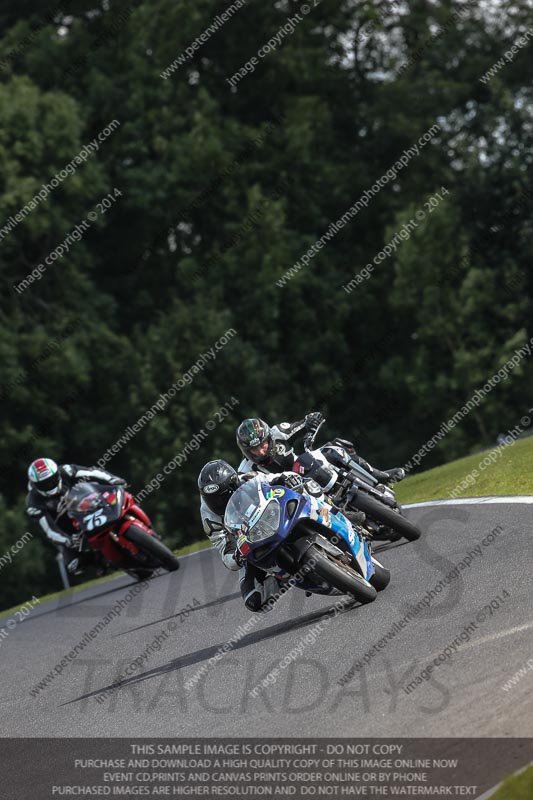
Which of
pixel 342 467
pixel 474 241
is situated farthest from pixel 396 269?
pixel 342 467

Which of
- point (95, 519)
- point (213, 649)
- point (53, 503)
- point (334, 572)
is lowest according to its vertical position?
point (53, 503)

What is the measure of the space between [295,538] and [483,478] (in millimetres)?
6702

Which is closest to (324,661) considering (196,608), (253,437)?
(253,437)

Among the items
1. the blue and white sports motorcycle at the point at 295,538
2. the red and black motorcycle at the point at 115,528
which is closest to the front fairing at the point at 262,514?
the blue and white sports motorcycle at the point at 295,538

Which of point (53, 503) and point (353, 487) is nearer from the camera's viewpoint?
point (353, 487)

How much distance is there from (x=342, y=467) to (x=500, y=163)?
2571 centimetres

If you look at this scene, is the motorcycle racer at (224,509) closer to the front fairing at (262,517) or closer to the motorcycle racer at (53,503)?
the front fairing at (262,517)

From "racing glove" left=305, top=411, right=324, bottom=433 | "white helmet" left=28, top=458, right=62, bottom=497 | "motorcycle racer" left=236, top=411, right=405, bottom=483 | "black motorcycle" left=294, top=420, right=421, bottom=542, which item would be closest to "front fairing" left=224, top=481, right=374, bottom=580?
"motorcycle racer" left=236, top=411, right=405, bottom=483

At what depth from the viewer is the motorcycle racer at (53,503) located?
16.2m

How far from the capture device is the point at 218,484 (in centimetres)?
1016

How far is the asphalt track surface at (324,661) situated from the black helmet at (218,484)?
3.49 ft

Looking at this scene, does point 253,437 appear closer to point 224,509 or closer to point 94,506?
point 224,509

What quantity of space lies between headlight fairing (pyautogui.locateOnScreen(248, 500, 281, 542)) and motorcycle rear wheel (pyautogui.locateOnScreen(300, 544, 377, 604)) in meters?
0.29
